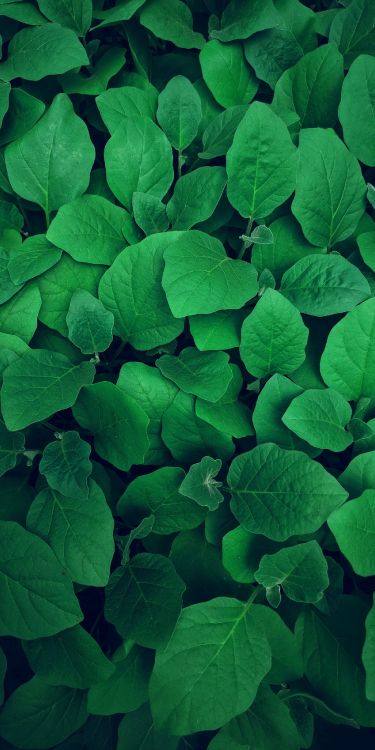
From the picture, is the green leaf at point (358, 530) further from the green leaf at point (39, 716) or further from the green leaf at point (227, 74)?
the green leaf at point (227, 74)

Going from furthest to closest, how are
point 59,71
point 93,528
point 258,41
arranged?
point 258,41 → point 59,71 → point 93,528

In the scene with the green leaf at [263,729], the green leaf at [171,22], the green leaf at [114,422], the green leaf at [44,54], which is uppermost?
the green leaf at [171,22]

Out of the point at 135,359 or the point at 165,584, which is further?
the point at 135,359

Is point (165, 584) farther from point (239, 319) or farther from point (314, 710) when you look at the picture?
point (239, 319)

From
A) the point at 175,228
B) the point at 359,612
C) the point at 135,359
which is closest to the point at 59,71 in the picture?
the point at 175,228

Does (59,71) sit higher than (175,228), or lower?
higher

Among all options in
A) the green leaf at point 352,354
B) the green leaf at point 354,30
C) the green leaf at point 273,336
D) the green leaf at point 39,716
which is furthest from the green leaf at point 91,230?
the green leaf at point 39,716

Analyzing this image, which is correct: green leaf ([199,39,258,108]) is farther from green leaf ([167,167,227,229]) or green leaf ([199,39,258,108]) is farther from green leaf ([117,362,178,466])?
green leaf ([117,362,178,466])

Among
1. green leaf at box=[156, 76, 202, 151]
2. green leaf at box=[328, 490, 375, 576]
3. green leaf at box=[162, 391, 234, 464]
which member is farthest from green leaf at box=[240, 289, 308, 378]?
green leaf at box=[156, 76, 202, 151]
